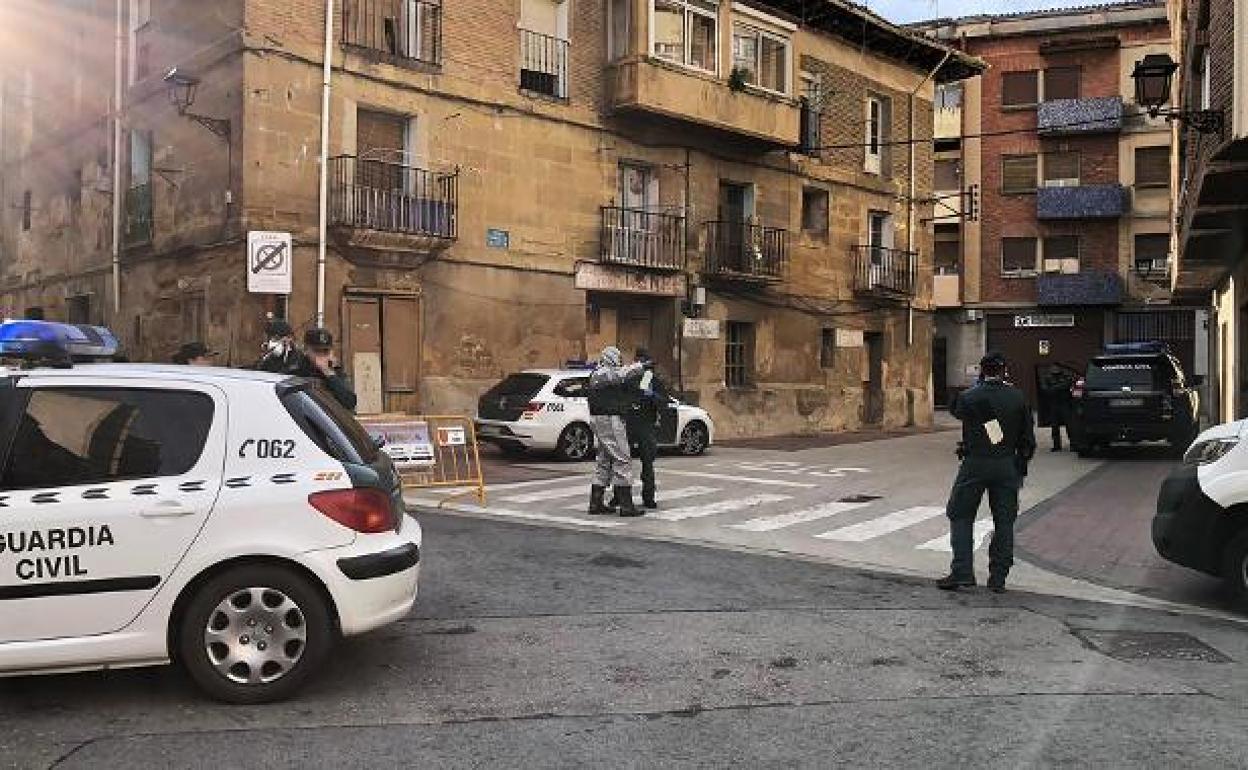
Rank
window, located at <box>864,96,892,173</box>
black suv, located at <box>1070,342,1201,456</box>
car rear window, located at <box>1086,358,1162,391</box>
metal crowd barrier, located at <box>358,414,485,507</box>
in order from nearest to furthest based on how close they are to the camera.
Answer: metal crowd barrier, located at <box>358,414,485,507</box>
black suv, located at <box>1070,342,1201,456</box>
car rear window, located at <box>1086,358,1162,391</box>
window, located at <box>864,96,892,173</box>

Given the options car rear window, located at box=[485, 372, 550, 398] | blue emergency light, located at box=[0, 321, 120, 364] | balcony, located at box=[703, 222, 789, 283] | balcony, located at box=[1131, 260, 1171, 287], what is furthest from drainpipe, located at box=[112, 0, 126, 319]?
balcony, located at box=[1131, 260, 1171, 287]

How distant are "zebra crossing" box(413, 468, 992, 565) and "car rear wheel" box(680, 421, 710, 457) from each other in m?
3.78

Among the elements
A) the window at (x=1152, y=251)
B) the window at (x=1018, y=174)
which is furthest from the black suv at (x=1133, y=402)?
the window at (x=1018, y=174)

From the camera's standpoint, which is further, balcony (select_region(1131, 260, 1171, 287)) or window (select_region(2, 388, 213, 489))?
balcony (select_region(1131, 260, 1171, 287))

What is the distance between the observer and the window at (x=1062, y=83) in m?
37.7

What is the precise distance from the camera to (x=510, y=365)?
739 inches

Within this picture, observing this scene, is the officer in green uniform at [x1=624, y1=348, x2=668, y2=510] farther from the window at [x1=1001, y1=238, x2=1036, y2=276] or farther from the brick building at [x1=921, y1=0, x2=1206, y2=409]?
the window at [x1=1001, y1=238, x2=1036, y2=276]

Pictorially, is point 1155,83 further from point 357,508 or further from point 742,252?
point 357,508

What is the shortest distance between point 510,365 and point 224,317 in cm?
485

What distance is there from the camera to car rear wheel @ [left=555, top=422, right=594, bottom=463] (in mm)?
16016

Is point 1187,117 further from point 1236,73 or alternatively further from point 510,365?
point 510,365

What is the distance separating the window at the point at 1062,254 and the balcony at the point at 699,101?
17952 millimetres

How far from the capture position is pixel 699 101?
21156 mm

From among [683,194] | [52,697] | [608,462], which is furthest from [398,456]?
[683,194]
